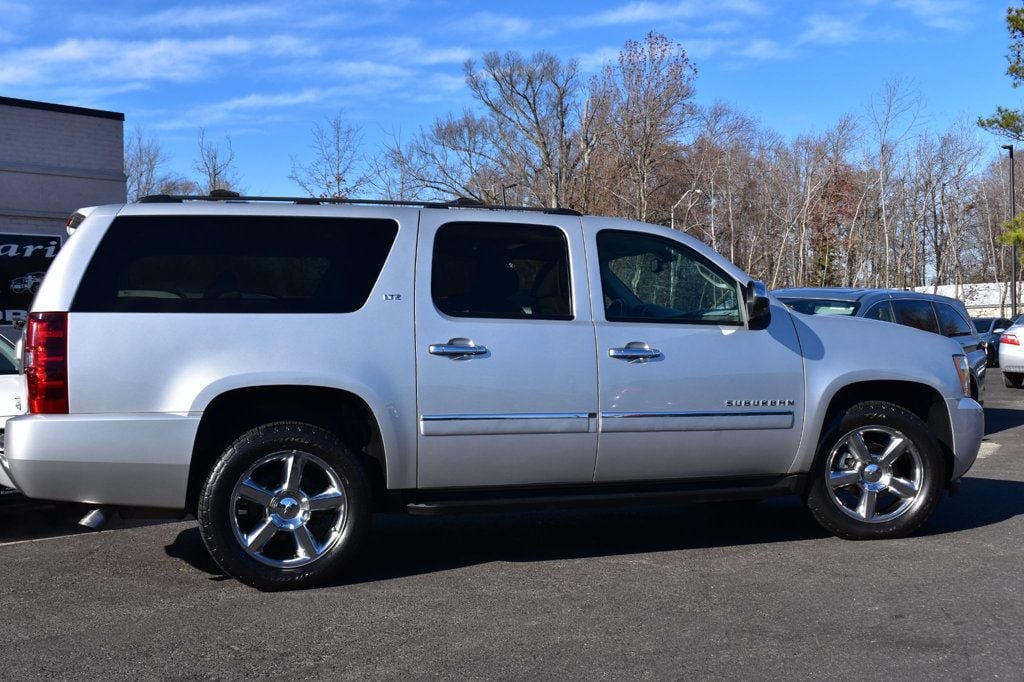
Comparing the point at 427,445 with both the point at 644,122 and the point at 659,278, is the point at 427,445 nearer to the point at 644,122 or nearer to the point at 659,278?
the point at 659,278

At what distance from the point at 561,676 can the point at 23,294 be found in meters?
17.8

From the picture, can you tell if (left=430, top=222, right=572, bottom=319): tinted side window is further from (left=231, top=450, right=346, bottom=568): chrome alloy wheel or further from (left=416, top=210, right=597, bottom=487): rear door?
(left=231, top=450, right=346, bottom=568): chrome alloy wheel

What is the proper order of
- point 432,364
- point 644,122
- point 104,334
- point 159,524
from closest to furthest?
point 104,334
point 432,364
point 159,524
point 644,122

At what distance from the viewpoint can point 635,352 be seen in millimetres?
5707

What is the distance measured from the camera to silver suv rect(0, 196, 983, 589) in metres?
5.06

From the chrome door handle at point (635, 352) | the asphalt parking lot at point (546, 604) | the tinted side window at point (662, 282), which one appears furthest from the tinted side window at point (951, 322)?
the chrome door handle at point (635, 352)

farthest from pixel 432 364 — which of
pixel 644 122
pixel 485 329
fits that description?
pixel 644 122

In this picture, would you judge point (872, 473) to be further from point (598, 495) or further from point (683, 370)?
point (598, 495)

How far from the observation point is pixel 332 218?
18.3 feet

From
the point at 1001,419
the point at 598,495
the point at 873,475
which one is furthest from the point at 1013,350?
the point at 598,495

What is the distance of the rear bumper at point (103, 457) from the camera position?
495cm

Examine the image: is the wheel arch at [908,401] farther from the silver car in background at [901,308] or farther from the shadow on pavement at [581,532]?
the silver car in background at [901,308]

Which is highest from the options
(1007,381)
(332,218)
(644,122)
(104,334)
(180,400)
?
(644,122)

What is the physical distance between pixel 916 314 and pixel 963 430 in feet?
19.2
